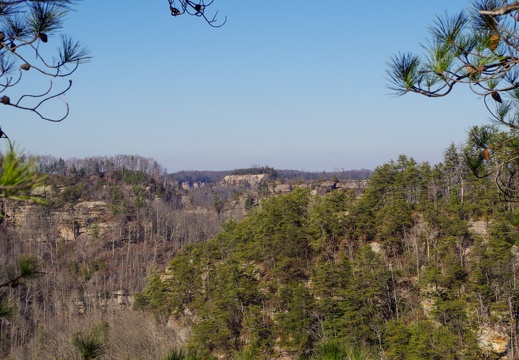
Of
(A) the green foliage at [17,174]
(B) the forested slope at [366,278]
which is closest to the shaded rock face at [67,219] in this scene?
(B) the forested slope at [366,278]

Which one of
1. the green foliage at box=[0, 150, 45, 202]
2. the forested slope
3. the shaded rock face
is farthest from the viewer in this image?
the shaded rock face

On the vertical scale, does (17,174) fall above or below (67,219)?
above

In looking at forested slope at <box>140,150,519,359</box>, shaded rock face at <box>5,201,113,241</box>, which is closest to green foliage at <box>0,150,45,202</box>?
forested slope at <box>140,150,519,359</box>

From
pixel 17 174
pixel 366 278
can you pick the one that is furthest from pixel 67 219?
pixel 17 174

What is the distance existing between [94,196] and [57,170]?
13097 millimetres

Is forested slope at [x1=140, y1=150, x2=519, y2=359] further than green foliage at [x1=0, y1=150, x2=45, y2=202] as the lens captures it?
Yes

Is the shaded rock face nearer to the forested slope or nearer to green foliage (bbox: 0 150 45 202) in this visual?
the forested slope

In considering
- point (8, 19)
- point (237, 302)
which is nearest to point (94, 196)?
point (237, 302)

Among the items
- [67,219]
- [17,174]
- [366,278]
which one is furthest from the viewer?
[67,219]

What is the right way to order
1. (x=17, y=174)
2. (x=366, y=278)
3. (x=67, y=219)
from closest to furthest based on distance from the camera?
(x=17, y=174)
(x=366, y=278)
(x=67, y=219)

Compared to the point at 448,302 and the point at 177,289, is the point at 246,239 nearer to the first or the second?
the point at 177,289

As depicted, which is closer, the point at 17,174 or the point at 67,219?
the point at 17,174

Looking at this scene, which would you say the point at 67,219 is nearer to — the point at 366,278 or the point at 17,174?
the point at 366,278

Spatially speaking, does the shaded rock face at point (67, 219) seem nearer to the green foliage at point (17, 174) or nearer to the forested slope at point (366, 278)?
the forested slope at point (366, 278)
